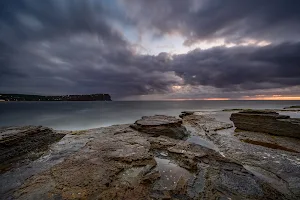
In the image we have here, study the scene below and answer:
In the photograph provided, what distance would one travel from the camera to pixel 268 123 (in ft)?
52.6

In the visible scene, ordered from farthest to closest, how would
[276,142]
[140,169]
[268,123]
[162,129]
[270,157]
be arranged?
[268,123] < [162,129] < [276,142] < [270,157] < [140,169]

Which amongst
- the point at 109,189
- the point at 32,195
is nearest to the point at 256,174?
the point at 109,189

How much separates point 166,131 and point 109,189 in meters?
9.42

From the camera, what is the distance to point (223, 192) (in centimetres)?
601

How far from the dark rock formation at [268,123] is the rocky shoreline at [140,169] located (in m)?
1.49

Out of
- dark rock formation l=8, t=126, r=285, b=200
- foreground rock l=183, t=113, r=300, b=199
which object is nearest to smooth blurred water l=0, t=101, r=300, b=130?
dark rock formation l=8, t=126, r=285, b=200

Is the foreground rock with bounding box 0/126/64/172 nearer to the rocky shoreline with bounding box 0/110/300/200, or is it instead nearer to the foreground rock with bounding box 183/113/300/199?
the rocky shoreline with bounding box 0/110/300/200

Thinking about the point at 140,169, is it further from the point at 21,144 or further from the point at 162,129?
the point at 21,144

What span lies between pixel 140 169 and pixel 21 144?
8.23m

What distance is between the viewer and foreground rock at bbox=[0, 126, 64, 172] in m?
8.86

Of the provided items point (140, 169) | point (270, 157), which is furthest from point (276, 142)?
point (140, 169)

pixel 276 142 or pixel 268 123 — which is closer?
pixel 276 142

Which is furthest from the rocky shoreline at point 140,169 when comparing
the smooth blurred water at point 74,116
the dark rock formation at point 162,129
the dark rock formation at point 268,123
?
the smooth blurred water at point 74,116

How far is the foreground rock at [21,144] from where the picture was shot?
8859 mm
